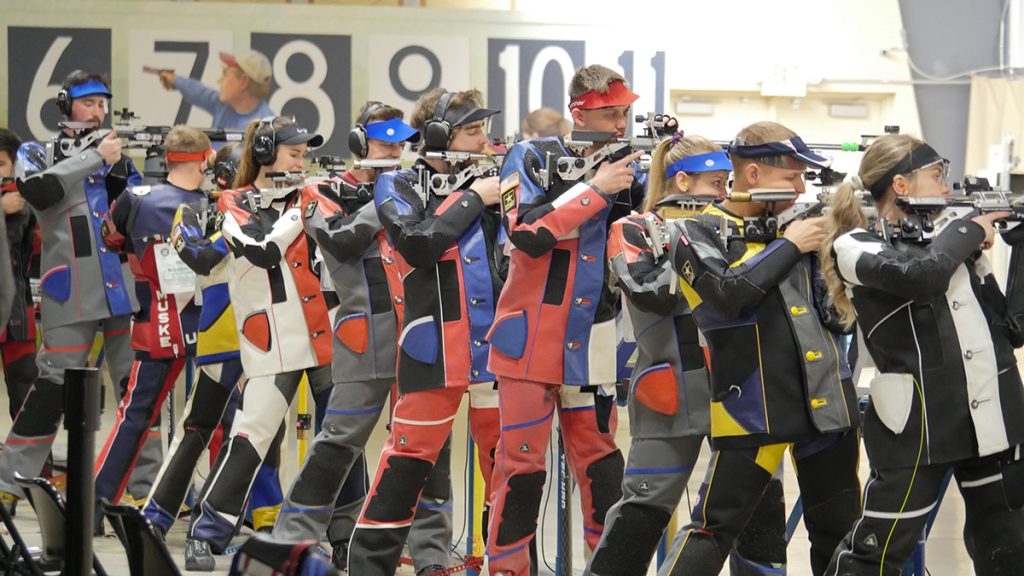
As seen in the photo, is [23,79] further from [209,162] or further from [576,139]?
[576,139]

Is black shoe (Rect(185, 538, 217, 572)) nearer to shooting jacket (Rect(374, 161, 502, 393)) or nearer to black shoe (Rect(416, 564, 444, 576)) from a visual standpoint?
black shoe (Rect(416, 564, 444, 576))

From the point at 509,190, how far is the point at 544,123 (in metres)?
5.71

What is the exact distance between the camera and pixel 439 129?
4727mm

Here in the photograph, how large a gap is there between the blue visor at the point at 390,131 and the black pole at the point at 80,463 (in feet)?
8.38

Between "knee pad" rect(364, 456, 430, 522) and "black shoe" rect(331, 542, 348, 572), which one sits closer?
"knee pad" rect(364, 456, 430, 522)

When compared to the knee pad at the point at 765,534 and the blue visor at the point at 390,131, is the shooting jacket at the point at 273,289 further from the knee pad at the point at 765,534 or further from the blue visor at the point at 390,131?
the knee pad at the point at 765,534

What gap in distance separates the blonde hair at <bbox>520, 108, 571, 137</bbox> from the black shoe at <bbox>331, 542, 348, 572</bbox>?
4869 mm

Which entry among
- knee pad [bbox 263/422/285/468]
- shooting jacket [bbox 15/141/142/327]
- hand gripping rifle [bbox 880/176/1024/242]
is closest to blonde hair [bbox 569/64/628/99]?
hand gripping rifle [bbox 880/176/1024/242]

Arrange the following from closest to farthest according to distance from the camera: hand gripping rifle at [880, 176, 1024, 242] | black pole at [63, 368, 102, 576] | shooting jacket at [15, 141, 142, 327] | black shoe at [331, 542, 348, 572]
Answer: black pole at [63, 368, 102, 576]
hand gripping rifle at [880, 176, 1024, 242]
black shoe at [331, 542, 348, 572]
shooting jacket at [15, 141, 142, 327]

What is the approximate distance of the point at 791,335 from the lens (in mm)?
3764

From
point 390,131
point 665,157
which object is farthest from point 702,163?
point 390,131

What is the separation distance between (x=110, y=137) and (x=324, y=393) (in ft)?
5.38

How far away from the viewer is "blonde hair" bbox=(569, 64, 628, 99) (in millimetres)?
4461

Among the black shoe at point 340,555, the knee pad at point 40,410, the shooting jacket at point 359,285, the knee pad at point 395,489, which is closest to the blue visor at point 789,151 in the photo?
the knee pad at point 395,489
